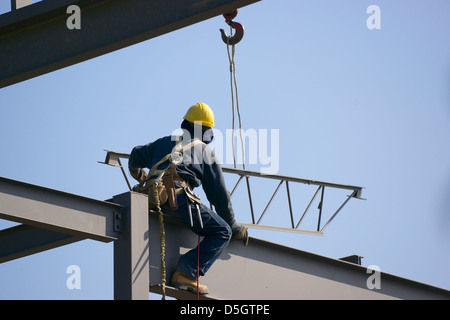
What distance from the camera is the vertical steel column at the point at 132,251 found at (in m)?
7.69

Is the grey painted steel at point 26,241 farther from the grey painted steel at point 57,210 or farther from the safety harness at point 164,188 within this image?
the safety harness at point 164,188

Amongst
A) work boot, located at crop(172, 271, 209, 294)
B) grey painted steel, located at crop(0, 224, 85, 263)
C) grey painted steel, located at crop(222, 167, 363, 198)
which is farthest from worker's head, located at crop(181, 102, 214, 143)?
grey painted steel, located at crop(222, 167, 363, 198)

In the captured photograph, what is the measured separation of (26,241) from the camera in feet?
27.7

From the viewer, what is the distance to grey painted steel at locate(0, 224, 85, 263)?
8.09 m

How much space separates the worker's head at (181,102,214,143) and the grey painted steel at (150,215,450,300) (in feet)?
3.42

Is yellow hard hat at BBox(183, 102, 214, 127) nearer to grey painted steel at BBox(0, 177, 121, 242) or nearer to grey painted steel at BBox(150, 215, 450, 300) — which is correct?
grey painted steel at BBox(150, 215, 450, 300)

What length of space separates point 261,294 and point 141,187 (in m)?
1.71

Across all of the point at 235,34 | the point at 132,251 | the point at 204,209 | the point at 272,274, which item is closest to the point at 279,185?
the point at 235,34

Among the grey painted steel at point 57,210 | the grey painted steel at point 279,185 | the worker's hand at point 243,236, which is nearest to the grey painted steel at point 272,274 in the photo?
the worker's hand at point 243,236

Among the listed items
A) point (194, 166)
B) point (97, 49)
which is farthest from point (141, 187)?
point (97, 49)

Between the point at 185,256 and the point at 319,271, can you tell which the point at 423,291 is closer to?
the point at 319,271

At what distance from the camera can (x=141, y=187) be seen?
8695 mm

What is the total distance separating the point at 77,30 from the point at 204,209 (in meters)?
2.12

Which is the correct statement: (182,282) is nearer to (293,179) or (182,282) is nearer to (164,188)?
(164,188)
